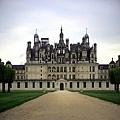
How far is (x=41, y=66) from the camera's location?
10162 centimetres

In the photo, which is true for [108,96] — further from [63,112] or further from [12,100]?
[63,112]

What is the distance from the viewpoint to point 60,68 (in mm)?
102438

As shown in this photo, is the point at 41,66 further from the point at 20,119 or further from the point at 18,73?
the point at 20,119

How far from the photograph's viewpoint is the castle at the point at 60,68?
9656 centimetres

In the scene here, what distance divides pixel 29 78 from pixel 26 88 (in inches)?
179

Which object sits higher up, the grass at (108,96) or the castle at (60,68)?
the castle at (60,68)

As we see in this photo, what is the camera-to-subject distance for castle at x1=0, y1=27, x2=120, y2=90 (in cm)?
9656

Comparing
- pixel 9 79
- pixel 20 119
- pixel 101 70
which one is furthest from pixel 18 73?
pixel 20 119

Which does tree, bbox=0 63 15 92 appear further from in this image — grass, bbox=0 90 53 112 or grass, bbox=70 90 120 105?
grass, bbox=0 90 53 112

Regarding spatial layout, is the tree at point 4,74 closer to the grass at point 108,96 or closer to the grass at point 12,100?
the grass at point 108,96

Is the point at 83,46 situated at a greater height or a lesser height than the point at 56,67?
greater

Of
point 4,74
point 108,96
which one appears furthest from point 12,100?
point 4,74

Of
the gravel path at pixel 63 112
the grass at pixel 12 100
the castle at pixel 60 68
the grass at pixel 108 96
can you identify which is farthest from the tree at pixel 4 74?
the gravel path at pixel 63 112

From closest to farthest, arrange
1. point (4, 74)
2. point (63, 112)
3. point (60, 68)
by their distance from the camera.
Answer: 1. point (63, 112)
2. point (4, 74)
3. point (60, 68)
